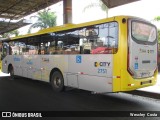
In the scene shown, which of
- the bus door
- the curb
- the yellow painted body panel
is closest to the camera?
the yellow painted body panel

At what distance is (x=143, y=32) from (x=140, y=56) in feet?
3.23

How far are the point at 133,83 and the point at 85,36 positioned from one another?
111 inches

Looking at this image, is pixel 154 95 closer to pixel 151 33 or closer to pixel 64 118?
pixel 151 33

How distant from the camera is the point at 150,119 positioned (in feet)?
22.7

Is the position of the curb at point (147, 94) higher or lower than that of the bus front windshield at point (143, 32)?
lower

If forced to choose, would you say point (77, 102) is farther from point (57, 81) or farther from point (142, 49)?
point (142, 49)

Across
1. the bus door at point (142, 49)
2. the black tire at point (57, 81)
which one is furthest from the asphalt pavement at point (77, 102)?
the bus door at point (142, 49)

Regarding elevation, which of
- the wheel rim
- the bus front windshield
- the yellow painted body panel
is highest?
the bus front windshield

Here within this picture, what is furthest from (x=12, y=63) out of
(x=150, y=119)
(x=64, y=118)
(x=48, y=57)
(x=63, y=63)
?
(x=150, y=119)

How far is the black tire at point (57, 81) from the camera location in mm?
11516

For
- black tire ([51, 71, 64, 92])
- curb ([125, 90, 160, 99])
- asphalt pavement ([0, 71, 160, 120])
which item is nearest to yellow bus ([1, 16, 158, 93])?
black tire ([51, 71, 64, 92])

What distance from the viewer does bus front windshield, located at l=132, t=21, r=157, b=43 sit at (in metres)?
8.80

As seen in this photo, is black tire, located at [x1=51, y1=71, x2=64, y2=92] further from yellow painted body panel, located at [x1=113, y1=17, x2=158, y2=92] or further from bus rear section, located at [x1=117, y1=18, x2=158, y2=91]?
bus rear section, located at [x1=117, y1=18, x2=158, y2=91]

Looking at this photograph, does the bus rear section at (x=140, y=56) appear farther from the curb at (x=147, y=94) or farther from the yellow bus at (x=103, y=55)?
the curb at (x=147, y=94)
